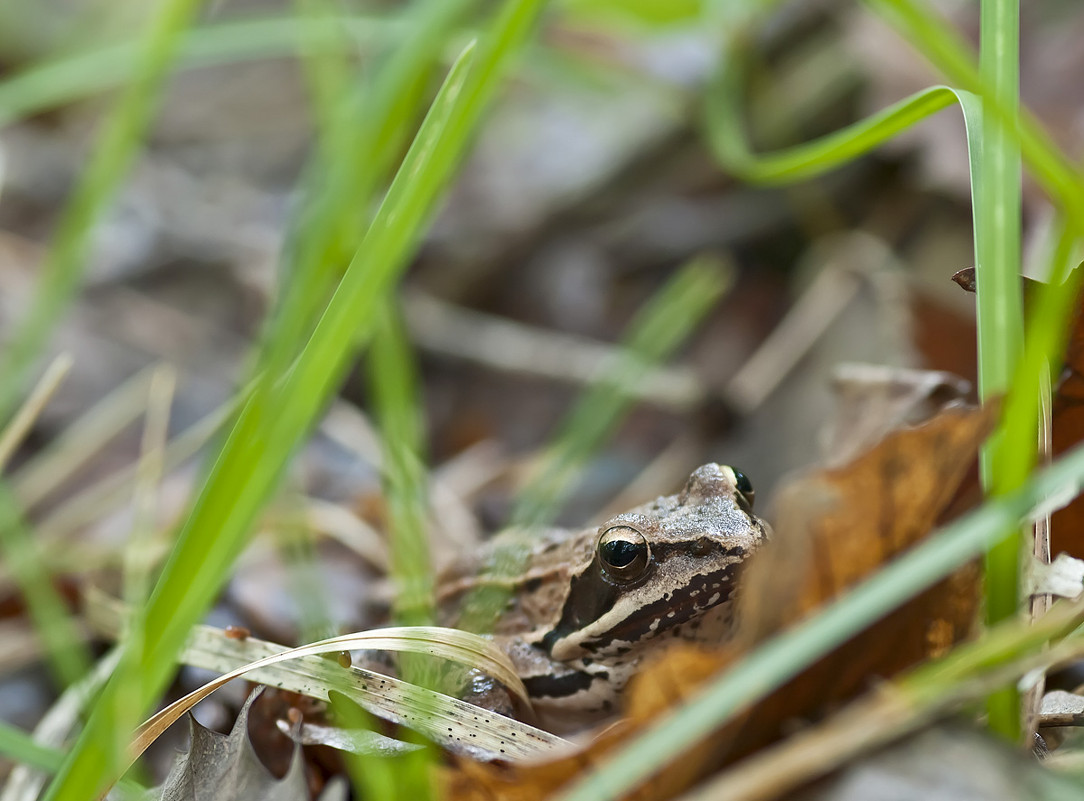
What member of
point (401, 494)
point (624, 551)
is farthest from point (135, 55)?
point (624, 551)

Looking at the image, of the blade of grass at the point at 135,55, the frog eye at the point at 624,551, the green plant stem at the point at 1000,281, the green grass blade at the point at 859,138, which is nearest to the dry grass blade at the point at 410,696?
the frog eye at the point at 624,551

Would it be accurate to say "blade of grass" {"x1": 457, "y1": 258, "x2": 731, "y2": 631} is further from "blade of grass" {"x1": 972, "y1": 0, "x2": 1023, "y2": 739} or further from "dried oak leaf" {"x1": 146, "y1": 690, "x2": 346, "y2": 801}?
"blade of grass" {"x1": 972, "y1": 0, "x2": 1023, "y2": 739}

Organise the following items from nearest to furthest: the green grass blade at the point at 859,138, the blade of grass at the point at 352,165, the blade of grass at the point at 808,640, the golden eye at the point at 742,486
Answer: the blade of grass at the point at 808,640 → the green grass blade at the point at 859,138 → the blade of grass at the point at 352,165 → the golden eye at the point at 742,486

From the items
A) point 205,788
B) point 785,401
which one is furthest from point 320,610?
point 785,401

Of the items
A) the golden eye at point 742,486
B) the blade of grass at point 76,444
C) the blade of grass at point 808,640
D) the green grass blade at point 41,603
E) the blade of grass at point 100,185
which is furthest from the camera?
the blade of grass at point 76,444

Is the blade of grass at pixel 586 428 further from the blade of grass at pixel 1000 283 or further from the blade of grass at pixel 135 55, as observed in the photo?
the blade of grass at pixel 135 55

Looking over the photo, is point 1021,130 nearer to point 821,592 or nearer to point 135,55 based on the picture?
point 821,592

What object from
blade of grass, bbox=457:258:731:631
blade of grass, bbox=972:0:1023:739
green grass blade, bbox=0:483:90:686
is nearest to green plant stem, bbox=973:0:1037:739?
blade of grass, bbox=972:0:1023:739

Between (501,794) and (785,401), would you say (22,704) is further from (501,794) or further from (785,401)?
(785,401)
